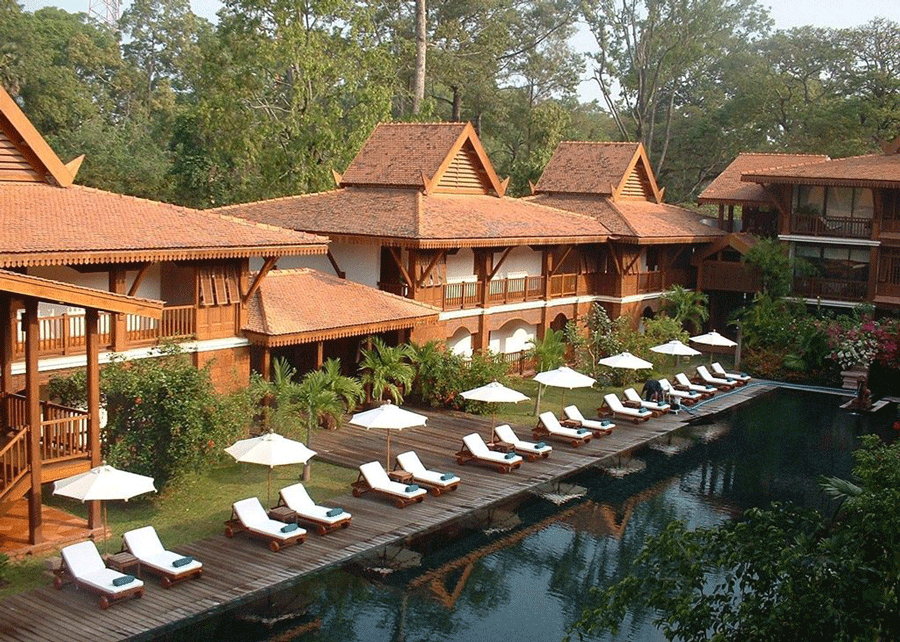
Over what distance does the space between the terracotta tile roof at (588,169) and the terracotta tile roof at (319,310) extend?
1444cm

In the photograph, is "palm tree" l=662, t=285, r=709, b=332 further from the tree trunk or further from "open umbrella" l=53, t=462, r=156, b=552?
"open umbrella" l=53, t=462, r=156, b=552

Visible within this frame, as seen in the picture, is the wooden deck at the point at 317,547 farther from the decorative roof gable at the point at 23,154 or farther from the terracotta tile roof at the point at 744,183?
the terracotta tile roof at the point at 744,183

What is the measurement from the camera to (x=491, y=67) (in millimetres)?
58625

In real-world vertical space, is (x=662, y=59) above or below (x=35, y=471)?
above

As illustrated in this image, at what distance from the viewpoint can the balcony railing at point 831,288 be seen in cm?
3738

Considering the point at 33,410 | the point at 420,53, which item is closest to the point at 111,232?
the point at 33,410

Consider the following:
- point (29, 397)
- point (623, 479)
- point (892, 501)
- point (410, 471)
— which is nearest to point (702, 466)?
point (623, 479)

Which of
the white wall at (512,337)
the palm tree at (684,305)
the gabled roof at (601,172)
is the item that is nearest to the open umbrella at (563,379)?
the white wall at (512,337)

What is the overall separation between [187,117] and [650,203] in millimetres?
21776

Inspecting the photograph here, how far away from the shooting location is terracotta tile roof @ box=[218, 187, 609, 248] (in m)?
29.3

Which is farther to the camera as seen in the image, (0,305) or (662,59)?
(662,59)

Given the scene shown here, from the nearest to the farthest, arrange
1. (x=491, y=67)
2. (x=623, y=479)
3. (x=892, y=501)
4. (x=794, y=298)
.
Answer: (x=892, y=501) < (x=623, y=479) < (x=794, y=298) < (x=491, y=67)

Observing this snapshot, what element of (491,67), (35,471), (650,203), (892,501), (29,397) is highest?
(491,67)

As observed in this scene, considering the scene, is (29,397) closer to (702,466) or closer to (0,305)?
(0,305)
